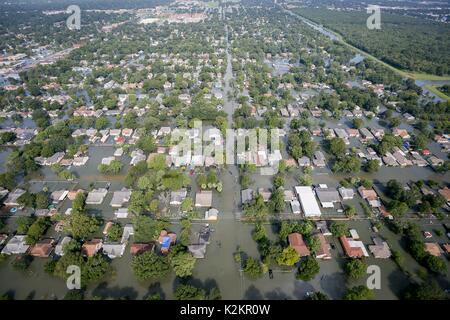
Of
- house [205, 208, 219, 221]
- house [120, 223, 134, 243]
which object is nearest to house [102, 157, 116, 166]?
house [120, 223, 134, 243]

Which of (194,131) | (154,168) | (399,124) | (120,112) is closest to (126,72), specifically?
(120,112)

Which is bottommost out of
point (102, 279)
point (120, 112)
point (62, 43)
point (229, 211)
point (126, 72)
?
point (102, 279)

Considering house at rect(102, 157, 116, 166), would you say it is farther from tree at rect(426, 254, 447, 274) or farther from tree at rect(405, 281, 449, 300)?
tree at rect(426, 254, 447, 274)

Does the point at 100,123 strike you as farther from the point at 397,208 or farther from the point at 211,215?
the point at 397,208

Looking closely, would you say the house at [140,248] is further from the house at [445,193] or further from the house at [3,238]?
Answer: the house at [445,193]

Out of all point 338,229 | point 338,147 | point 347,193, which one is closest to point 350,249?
point 338,229
